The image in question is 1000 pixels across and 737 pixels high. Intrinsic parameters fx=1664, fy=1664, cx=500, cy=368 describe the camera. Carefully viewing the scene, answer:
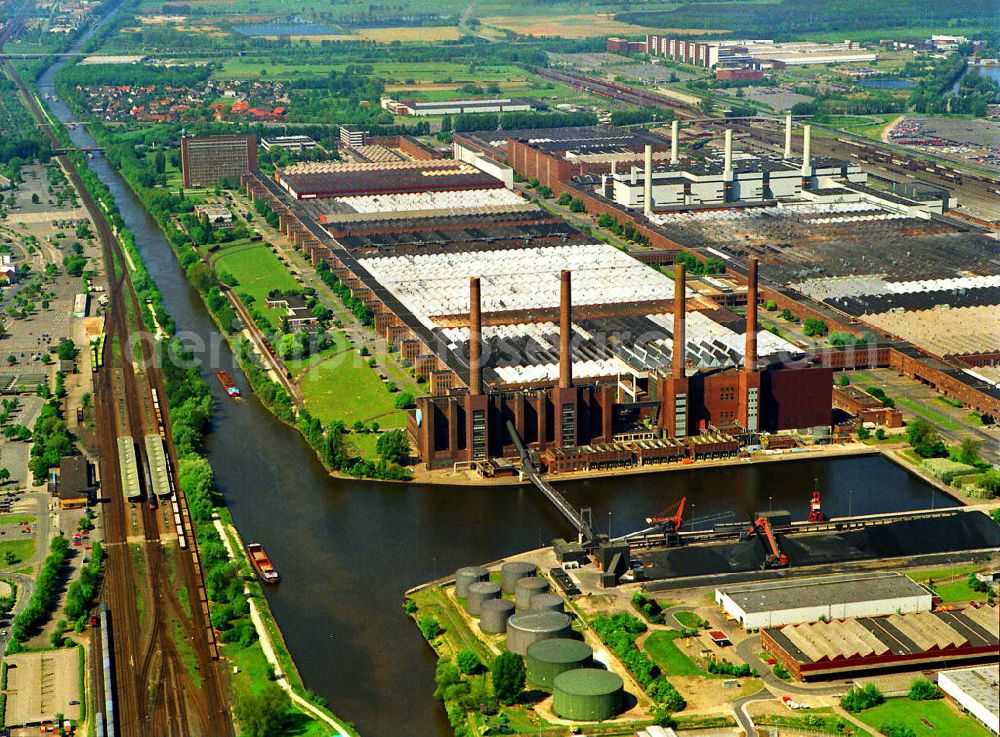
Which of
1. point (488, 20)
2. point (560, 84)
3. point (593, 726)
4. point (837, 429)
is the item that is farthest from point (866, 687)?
point (488, 20)

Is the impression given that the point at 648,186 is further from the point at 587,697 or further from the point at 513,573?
the point at 587,697

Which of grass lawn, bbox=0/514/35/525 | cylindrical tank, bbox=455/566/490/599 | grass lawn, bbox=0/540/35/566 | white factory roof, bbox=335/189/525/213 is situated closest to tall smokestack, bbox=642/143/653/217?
white factory roof, bbox=335/189/525/213

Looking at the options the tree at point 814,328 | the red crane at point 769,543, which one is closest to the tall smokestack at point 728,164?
the tree at point 814,328

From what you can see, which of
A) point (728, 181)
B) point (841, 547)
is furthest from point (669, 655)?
point (728, 181)

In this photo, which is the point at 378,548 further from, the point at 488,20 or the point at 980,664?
the point at 488,20

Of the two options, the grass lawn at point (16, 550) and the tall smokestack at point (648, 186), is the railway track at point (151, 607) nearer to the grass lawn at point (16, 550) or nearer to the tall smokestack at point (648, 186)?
the grass lawn at point (16, 550)

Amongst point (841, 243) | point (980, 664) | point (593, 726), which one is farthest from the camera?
point (841, 243)
